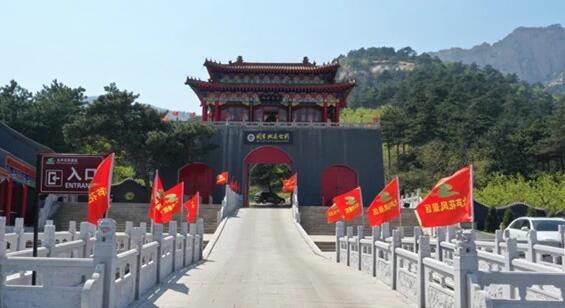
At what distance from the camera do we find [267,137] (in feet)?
119

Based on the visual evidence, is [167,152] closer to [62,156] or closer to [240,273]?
[240,273]

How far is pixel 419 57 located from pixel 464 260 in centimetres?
17720

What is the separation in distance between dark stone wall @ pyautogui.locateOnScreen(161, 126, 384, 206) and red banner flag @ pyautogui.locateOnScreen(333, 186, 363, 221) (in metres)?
19.5

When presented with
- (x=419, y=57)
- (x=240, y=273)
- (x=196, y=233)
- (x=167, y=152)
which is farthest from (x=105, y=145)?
(x=419, y=57)

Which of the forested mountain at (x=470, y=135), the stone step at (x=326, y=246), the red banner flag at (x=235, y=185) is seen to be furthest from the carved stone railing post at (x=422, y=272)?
the forested mountain at (x=470, y=135)

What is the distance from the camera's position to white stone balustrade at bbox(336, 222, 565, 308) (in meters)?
5.84

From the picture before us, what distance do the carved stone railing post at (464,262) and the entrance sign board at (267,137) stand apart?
3046 cm

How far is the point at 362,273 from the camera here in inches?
488

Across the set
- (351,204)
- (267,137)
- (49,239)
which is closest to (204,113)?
(267,137)

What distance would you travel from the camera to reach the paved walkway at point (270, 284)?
821 centimetres

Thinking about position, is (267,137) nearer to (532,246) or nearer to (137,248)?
(532,246)

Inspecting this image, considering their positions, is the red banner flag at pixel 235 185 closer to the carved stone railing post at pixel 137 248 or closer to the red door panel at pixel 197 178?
the red door panel at pixel 197 178

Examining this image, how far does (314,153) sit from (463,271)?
30394mm

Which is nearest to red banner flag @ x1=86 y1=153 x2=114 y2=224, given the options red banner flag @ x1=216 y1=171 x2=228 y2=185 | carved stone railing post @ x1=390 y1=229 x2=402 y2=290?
carved stone railing post @ x1=390 y1=229 x2=402 y2=290
